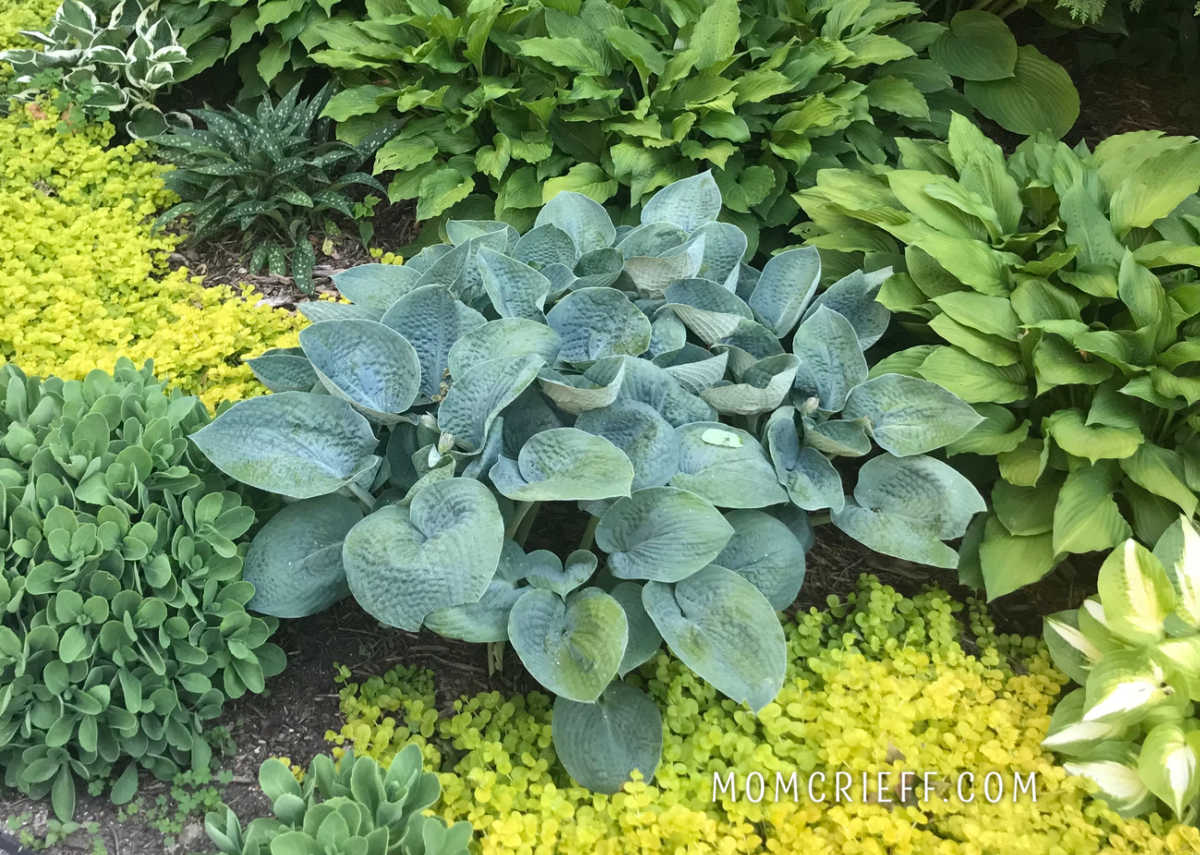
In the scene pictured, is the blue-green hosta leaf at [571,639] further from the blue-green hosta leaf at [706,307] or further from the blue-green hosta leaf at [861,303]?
the blue-green hosta leaf at [861,303]

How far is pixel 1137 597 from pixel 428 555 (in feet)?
5.08

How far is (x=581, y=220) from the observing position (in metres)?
2.66

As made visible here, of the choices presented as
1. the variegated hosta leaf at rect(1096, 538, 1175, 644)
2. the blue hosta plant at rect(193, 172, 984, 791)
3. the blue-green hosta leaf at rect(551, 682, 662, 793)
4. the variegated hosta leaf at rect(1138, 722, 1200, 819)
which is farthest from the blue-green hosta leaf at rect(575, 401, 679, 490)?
the variegated hosta leaf at rect(1138, 722, 1200, 819)

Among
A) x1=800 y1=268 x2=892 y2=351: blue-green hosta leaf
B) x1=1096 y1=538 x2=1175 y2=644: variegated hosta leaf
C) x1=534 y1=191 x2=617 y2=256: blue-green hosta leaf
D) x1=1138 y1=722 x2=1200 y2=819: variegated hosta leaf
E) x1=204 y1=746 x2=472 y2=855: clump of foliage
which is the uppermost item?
x1=534 y1=191 x2=617 y2=256: blue-green hosta leaf

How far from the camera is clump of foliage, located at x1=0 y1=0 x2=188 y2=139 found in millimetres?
3928

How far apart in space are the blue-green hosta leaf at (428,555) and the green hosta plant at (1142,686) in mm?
1328

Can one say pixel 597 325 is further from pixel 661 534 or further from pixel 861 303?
pixel 861 303

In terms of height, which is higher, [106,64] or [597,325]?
[597,325]

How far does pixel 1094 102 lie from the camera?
4.37m

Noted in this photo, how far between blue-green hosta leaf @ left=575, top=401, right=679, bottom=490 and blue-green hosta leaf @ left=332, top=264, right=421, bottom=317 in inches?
24.7

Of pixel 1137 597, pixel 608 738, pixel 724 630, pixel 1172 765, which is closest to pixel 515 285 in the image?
pixel 724 630

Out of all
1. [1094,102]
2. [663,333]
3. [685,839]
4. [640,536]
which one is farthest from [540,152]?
[1094,102]

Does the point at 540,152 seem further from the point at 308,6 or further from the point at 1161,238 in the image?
the point at 1161,238

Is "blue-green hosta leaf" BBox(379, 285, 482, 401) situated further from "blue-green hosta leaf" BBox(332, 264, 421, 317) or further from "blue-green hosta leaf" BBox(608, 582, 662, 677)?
"blue-green hosta leaf" BBox(608, 582, 662, 677)
